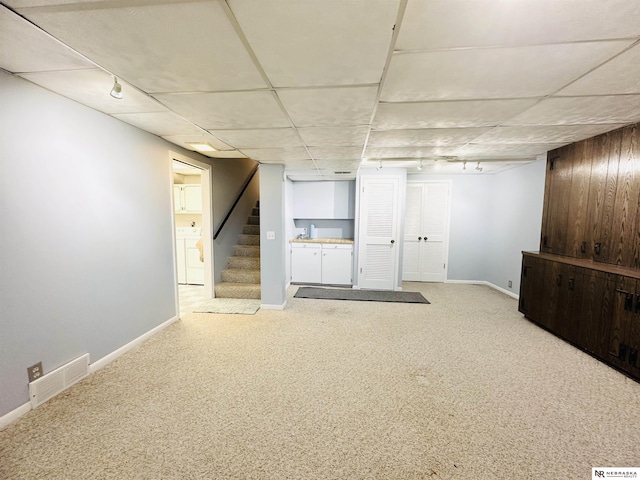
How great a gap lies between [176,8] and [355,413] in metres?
2.48

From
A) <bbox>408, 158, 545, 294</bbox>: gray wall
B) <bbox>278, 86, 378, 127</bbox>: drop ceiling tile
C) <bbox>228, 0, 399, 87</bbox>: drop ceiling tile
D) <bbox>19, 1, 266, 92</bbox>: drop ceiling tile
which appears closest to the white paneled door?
<bbox>408, 158, 545, 294</bbox>: gray wall

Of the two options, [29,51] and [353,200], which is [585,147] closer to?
[353,200]

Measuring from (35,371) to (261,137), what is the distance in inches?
103

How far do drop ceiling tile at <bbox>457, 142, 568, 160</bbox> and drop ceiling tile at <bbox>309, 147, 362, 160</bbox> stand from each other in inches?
55.5

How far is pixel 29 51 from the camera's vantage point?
1.35 m

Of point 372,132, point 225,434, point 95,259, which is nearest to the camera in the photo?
point 225,434

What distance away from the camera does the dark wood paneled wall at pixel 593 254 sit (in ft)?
7.39

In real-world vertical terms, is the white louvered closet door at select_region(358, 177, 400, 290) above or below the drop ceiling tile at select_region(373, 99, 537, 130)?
below

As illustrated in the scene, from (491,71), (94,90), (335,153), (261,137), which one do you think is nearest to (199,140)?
(261,137)

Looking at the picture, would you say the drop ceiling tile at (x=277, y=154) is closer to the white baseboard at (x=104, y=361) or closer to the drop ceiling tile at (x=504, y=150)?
the drop ceiling tile at (x=504, y=150)

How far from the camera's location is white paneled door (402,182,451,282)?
5.16 meters

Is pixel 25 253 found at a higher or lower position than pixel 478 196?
lower

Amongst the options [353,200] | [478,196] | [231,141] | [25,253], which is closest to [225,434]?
[25,253]

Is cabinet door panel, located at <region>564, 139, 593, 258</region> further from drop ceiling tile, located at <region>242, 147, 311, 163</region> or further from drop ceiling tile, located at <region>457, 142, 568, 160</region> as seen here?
drop ceiling tile, located at <region>242, 147, 311, 163</region>
